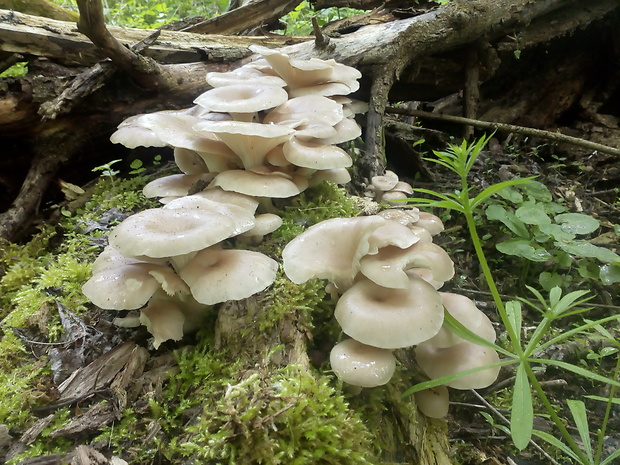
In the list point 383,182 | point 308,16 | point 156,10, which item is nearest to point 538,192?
point 383,182

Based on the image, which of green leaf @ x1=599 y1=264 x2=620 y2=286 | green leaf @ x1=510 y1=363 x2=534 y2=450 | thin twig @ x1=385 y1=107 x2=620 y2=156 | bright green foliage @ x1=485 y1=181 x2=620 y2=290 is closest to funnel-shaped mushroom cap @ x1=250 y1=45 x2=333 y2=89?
thin twig @ x1=385 y1=107 x2=620 y2=156

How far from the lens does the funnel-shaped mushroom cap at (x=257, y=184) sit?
2.84 m

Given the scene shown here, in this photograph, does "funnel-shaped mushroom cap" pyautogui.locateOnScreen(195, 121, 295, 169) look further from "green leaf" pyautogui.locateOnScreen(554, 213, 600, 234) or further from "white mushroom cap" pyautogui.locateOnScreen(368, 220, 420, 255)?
"green leaf" pyautogui.locateOnScreen(554, 213, 600, 234)

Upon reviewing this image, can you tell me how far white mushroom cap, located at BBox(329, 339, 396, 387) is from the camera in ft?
6.32

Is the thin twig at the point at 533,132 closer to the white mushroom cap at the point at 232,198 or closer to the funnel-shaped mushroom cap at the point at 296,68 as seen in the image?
the funnel-shaped mushroom cap at the point at 296,68

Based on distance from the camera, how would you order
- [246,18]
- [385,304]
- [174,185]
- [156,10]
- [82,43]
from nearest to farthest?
[385,304], [174,185], [82,43], [246,18], [156,10]

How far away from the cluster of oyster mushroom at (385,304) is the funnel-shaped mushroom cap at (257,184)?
63cm

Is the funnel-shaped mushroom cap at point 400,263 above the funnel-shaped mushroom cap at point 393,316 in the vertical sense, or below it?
above

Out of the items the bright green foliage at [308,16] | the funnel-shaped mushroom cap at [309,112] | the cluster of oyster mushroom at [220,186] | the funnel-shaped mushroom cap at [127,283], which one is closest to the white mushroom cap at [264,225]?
the cluster of oyster mushroom at [220,186]

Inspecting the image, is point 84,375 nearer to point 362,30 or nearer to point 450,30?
point 362,30

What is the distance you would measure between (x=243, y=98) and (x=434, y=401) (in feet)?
A: 8.59

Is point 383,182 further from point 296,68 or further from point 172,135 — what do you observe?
point 172,135

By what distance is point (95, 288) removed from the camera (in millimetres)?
2191

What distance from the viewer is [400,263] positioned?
2.10m
